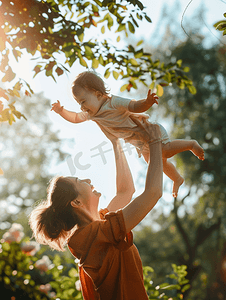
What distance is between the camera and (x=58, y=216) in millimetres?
1410

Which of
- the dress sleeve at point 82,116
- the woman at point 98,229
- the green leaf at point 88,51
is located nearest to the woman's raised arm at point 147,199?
the woman at point 98,229

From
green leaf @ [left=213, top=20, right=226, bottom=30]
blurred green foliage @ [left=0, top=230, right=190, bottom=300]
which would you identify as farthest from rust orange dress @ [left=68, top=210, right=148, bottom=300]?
blurred green foliage @ [left=0, top=230, right=190, bottom=300]

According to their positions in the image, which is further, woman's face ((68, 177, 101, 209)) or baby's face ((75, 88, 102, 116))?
baby's face ((75, 88, 102, 116))

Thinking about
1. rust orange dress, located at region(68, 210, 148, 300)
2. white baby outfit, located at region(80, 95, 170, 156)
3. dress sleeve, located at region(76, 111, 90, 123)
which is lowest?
rust orange dress, located at region(68, 210, 148, 300)

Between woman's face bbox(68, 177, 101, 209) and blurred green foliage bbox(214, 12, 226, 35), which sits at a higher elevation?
blurred green foliage bbox(214, 12, 226, 35)

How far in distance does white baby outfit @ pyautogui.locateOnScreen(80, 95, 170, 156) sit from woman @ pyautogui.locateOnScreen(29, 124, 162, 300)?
6.4 inches

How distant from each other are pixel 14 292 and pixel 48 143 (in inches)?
435

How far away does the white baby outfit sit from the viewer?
63.8 inches

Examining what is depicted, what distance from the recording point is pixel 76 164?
6.85ft

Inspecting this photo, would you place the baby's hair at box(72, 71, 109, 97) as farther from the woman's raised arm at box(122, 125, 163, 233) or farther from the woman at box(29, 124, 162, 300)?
the woman's raised arm at box(122, 125, 163, 233)

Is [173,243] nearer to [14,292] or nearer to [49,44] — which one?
[14,292]

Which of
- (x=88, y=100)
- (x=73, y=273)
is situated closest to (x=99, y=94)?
(x=88, y=100)

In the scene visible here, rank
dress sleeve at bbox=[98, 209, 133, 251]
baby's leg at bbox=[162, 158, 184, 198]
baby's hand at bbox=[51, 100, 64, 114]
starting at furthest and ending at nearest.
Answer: baby's hand at bbox=[51, 100, 64, 114] → baby's leg at bbox=[162, 158, 184, 198] → dress sleeve at bbox=[98, 209, 133, 251]

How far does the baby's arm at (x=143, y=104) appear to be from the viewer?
1.50m
